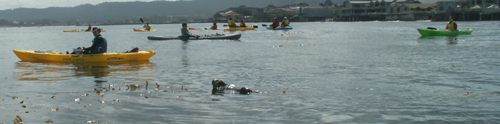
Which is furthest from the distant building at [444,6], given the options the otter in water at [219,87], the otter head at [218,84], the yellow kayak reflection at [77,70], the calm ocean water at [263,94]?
the otter head at [218,84]

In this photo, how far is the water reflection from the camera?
1784 cm

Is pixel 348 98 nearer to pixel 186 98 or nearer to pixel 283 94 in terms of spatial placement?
pixel 283 94

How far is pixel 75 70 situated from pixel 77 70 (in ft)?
0.31

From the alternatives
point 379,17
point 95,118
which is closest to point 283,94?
point 95,118

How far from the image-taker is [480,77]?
16375 mm

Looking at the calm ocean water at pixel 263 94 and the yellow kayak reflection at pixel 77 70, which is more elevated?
the yellow kayak reflection at pixel 77 70

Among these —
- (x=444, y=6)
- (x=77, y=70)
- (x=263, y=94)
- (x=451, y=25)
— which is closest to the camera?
(x=263, y=94)

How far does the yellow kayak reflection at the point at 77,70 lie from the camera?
18.0 meters

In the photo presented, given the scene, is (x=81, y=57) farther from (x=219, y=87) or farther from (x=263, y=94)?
(x=263, y=94)

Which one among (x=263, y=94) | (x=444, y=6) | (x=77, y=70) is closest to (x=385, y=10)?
(x=444, y=6)

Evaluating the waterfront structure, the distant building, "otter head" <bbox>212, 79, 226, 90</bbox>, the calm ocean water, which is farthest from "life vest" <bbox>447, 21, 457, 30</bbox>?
the waterfront structure

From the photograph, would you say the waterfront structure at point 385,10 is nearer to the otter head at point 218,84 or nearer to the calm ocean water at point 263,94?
the calm ocean water at point 263,94

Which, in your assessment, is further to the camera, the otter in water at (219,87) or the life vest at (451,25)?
the life vest at (451,25)

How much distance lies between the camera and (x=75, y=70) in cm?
1994
